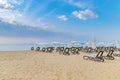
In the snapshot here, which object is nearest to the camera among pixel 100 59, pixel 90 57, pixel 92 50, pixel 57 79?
pixel 57 79

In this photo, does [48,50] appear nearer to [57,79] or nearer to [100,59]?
[100,59]

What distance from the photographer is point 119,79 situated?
9.07 m

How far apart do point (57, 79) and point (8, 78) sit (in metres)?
2.12

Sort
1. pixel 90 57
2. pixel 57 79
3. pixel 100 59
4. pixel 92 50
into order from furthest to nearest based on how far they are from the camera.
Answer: pixel 92 50 → pixel 90 57 → pixel 100 59 → pixel 57 79

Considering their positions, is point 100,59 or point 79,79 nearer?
point 79,79

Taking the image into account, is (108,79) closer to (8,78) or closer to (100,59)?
(8,78)

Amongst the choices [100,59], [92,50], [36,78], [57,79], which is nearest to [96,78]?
[57,79]

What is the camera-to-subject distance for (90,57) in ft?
60.0

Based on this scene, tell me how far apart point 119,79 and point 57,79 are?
2706mm

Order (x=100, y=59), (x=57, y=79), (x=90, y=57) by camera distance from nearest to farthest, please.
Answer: (x=57, y=79) < (x=100, y=59) < (x=90, y=57)

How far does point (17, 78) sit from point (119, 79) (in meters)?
4.45

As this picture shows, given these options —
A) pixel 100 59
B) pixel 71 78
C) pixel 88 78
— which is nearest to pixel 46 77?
pixel 71 78

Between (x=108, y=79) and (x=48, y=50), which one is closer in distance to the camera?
(x=108, y=79)

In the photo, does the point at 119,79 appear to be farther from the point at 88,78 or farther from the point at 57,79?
the point at 57,79
